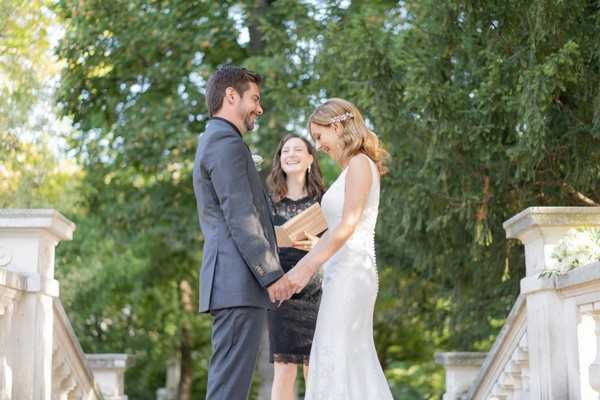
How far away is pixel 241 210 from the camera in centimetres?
418

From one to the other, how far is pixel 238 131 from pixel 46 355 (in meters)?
2.38

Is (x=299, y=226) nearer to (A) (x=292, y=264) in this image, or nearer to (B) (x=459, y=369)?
(A) (x=292, y=264)

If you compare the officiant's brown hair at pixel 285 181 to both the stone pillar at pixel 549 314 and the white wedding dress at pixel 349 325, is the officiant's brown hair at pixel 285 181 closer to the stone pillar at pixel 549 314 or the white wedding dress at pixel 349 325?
the white wedding dress at pixel 349 325

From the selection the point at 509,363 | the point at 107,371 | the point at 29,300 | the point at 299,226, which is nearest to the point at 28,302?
the point at 29,300

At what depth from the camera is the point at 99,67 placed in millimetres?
13891

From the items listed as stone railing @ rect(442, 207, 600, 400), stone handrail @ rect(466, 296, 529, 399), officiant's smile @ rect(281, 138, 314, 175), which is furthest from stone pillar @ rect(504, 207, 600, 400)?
officiant's smile @ rect(281, 138, 314, 175)

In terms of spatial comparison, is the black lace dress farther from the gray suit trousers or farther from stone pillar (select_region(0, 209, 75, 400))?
stone pillar (select_region(0, 209, 75, 400))

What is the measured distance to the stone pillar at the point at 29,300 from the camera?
5.72 metres

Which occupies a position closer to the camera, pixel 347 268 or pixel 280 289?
pixel 280 289

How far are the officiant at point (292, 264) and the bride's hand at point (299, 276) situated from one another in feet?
2.63

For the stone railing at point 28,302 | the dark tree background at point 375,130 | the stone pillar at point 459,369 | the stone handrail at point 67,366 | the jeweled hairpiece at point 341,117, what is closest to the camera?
the jeweled hairpiece at point 341,117

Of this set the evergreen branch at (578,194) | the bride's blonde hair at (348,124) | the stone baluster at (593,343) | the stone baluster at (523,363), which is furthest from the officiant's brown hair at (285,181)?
the evergreen branch at (578,194)

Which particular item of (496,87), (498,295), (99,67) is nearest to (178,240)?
(99,67)

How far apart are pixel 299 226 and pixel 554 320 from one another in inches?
63.5
